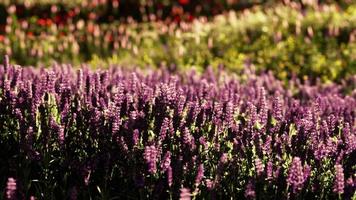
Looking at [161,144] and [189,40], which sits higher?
[189,40]

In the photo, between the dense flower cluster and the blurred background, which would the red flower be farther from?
the dense flower cluster

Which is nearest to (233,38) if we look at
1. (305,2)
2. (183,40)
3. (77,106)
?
(183,40)

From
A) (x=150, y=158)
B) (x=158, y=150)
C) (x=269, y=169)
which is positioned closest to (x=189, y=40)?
(x=158, y=150)

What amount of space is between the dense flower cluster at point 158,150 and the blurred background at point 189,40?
158 inches

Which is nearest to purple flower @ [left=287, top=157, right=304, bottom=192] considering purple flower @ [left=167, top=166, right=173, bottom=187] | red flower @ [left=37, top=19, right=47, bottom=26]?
purple flower @ [left=167, top=166, right=173, bottom=187]

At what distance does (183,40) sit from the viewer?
35.1 ft

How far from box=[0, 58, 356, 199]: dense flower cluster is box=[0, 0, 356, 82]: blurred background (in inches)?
158

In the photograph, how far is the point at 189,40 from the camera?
10.4 metres

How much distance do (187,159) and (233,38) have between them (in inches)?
288

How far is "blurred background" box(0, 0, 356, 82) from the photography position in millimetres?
9227

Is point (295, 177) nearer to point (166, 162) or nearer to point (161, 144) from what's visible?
point (166, 162)

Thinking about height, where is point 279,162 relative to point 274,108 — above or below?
below

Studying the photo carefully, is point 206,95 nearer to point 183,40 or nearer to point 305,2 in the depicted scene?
point 183,40

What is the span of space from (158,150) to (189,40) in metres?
7.28
